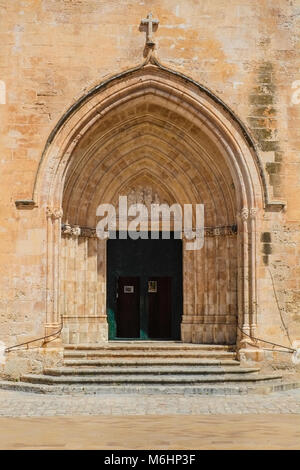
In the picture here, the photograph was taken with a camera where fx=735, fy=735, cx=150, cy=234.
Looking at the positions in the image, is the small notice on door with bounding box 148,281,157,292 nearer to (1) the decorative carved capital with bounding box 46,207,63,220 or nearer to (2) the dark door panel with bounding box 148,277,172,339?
(2) the dark door panel with bounding box 148,277,172,339

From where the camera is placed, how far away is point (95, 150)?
43.7 feet

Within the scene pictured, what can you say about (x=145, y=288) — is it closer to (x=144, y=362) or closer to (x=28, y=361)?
(x=144, y=362)

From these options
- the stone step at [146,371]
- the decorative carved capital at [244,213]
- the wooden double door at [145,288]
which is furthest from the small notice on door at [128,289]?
the decorative carved capital at [244,213]

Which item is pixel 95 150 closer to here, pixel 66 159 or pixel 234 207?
pixel 66 159

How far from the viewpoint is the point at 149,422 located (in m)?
8.48

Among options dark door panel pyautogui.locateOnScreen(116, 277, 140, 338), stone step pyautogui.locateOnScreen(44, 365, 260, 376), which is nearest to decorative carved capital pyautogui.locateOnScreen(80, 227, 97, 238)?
dark door panel pyautogui.locateOnScreen(116, 277, 140, 338)

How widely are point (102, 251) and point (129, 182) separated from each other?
142 centimetres

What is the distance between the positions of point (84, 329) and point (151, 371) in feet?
6.52

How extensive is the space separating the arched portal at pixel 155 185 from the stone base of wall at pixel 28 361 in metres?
0.44

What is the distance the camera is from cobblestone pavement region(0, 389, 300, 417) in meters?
9.42

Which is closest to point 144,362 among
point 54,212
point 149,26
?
point 54,212

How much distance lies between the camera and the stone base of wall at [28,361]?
40.0 feet

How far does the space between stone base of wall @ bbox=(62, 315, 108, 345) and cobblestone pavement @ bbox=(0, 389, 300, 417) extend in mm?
1935
